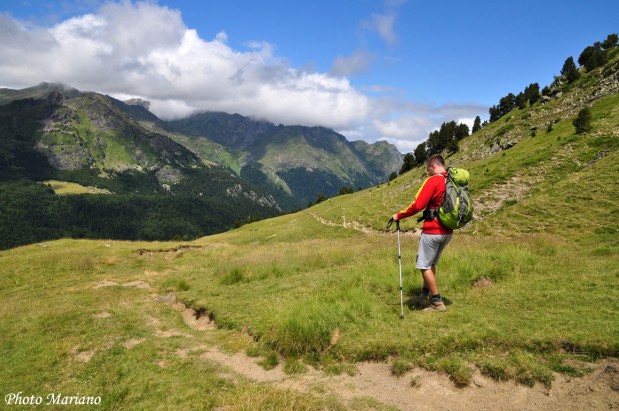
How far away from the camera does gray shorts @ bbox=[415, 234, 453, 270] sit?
935 cm

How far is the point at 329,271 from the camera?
1647cm

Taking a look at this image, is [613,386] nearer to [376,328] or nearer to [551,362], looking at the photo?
[551,362]

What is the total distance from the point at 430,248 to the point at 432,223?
69 cm

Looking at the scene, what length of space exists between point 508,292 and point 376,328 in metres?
4.48

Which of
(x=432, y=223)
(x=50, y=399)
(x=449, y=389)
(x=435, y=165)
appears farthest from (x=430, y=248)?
(x=50, y=399)

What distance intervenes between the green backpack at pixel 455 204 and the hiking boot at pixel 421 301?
2.52 meters

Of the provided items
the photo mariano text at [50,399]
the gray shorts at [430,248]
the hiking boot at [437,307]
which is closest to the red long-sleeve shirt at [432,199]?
the gray shorts at [430,248]

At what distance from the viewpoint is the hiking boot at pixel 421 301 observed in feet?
33.7

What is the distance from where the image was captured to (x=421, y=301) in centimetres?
1038

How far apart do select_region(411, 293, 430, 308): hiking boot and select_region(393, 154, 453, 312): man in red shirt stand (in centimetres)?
43

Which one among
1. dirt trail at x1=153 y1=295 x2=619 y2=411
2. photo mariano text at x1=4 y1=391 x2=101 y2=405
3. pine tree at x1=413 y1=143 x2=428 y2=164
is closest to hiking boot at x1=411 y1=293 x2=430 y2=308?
dirt trail at x1=153 y1=295 x2=619 y2=411

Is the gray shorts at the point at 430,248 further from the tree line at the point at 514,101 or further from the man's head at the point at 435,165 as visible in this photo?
the tree line at the point at 514,101

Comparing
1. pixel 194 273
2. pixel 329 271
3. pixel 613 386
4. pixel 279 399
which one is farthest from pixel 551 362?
pixel 194 273

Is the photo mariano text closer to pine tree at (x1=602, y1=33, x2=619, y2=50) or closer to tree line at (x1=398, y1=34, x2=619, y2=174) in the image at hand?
tree line at (x1=398, y1=34, x2=619, y2=174)
